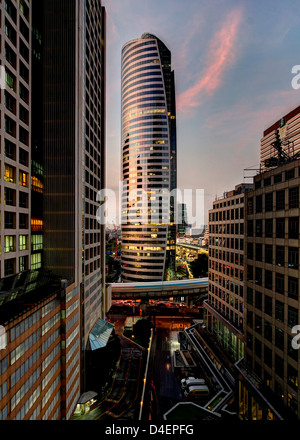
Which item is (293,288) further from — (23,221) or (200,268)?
(200,268)

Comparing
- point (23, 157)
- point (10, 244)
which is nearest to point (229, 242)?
point (10, 244)

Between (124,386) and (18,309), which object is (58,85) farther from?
(124,386)

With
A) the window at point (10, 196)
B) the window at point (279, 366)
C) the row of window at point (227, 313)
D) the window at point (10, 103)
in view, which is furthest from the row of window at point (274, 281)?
the window at point (10, 103)

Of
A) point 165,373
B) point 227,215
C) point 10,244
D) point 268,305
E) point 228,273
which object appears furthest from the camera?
point 227,215

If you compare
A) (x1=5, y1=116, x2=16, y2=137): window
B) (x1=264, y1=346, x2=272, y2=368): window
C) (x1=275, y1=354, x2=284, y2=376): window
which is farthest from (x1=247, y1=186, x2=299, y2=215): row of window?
(x1=5, y1=116, x2=16, y2=137): window

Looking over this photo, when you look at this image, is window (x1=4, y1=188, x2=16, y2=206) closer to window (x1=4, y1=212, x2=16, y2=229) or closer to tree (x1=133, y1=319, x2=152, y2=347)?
window (x1=4, y1=212, x2=16, y2=229)

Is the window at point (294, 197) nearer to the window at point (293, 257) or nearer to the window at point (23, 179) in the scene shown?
the window at point (293, 257)

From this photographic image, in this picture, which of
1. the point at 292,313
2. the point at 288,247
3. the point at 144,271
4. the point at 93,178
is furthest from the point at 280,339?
the point at 144,271
